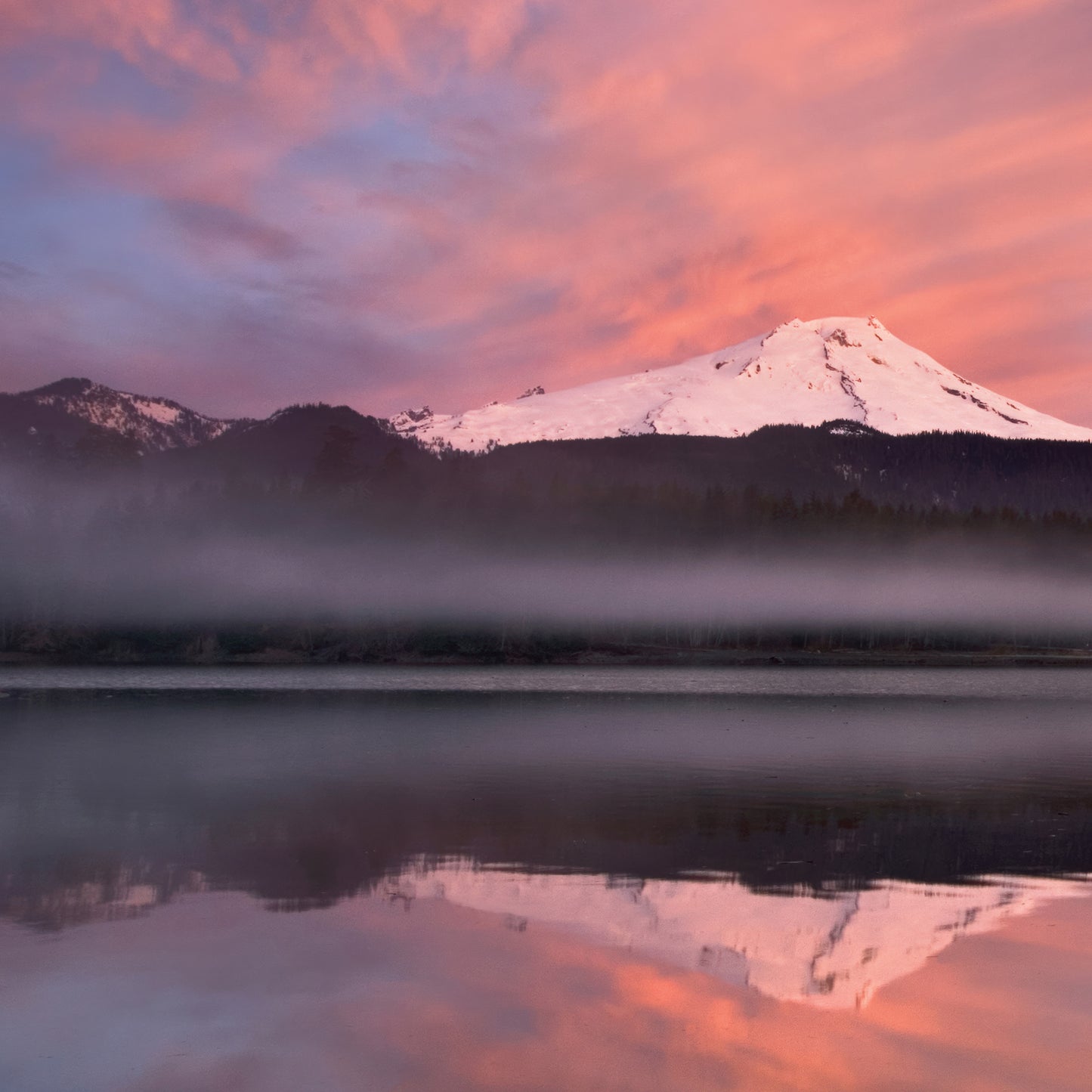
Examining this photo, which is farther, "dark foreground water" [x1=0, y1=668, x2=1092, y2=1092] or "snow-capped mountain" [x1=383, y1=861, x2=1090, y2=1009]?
"snow-capped mountain" [x1=383, y1=861, x2=1090, y2=1009]

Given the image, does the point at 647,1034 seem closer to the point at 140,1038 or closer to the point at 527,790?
the point at 140,1038

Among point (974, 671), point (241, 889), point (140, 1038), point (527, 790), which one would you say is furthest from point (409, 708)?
point (974, 671)

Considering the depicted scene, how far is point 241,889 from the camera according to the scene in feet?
67.5

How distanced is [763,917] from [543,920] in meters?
3.45

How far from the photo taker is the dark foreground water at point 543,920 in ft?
42.5

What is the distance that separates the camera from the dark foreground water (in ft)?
42.5

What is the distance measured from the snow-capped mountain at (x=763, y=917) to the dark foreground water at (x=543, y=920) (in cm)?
7

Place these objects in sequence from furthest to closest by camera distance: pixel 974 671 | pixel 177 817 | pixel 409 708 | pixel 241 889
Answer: pixel 974 671, pixel 409 708, pixel 177 817, pixel 241 889

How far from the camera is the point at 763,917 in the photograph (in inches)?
743

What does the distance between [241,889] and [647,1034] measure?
9.38m

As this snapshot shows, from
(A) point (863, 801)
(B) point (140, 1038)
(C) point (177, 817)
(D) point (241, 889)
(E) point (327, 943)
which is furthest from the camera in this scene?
(A) point (863, 801)

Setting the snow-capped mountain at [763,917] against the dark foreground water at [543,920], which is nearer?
the dark foreground water at [543,920]

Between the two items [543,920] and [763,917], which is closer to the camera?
[543,920]

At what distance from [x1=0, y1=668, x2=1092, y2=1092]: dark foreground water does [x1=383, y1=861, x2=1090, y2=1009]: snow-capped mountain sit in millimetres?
72
